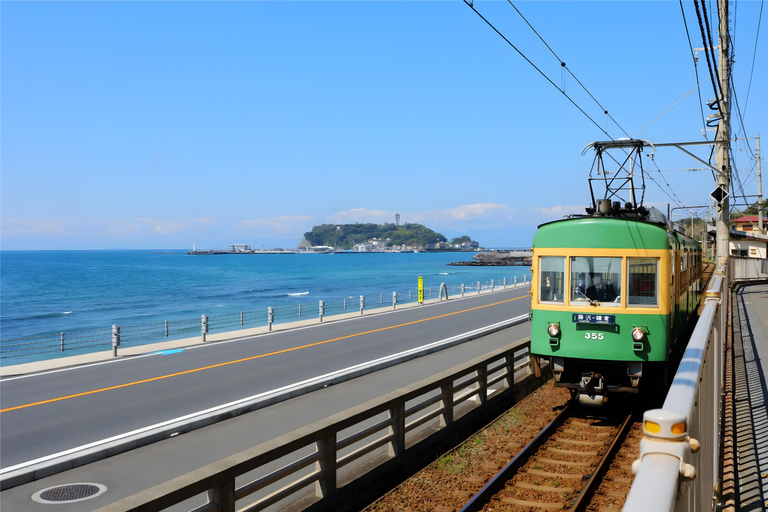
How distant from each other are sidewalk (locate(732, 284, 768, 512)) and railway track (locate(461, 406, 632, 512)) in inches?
58.8

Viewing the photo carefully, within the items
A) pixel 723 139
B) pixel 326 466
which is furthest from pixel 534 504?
pixel 723 139

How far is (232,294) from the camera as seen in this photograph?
90.2 meters

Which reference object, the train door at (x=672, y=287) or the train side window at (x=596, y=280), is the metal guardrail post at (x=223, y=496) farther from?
the train door at (x=672, y=287)

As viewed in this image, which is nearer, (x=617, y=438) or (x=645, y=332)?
(x=617, y=438)

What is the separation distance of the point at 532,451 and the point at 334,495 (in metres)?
3.40

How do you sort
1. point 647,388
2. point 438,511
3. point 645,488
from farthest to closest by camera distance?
point 647,388 < point 438,511 < point 645,488

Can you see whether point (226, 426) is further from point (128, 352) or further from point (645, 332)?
point (128, 352)

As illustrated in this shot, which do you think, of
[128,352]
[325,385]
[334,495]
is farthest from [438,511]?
[128,352]

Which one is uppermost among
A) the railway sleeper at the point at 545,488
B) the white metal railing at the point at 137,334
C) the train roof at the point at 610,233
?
the train roof at the point at 610,233

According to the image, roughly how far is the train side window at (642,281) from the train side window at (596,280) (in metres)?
0.18

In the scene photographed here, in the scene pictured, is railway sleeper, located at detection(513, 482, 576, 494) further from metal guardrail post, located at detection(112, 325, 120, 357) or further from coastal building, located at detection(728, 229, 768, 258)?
coastal building, located at detection(728, 229, 768, 258)

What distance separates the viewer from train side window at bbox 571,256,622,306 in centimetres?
1069

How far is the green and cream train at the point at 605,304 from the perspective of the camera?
1044 cm

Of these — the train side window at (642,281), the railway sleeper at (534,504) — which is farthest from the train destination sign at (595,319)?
the railway sleeper at (534,504)
